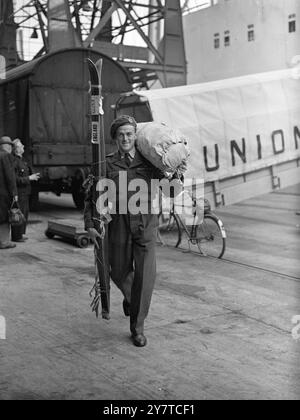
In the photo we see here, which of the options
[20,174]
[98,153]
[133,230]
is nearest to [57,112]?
[20,174]

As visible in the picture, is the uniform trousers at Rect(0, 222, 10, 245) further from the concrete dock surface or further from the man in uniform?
the man in uniform

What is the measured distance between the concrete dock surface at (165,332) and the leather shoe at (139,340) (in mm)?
55

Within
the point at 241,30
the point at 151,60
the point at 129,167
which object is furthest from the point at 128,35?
the point at 129,167

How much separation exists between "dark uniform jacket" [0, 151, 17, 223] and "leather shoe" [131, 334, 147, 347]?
15.1ft

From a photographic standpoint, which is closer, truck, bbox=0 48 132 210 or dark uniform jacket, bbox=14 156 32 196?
dark uniform jacket, bbox=14 156 32 196

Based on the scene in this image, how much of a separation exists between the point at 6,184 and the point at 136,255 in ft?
15.1

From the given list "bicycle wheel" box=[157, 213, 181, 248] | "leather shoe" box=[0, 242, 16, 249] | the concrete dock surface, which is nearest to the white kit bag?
the concrete dock surface

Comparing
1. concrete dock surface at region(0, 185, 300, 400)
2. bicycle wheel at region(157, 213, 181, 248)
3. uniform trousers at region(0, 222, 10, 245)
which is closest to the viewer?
concrete dock surface at region(0, 185, 300, 400)

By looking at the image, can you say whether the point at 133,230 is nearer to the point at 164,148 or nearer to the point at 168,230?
the point at 164,148

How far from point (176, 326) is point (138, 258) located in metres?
0.96

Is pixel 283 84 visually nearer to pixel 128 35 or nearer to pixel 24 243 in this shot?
pixel 24 243

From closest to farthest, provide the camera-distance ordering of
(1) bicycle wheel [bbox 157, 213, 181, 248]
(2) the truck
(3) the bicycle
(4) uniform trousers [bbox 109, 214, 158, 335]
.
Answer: (4) uniform trousers [bbox 109, 214, 158, 335], (3) the bicycle, (1) bicycle wheel [bbox 157, 213, 181, 248], (2) the truck

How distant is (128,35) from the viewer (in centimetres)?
1980

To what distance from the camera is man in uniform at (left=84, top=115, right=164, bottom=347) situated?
4355 mm
